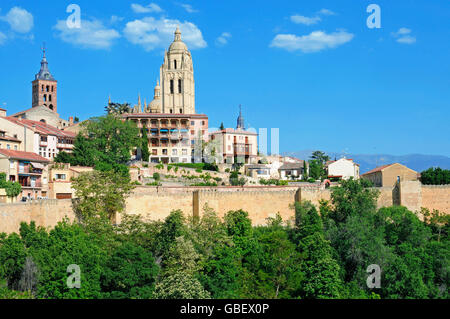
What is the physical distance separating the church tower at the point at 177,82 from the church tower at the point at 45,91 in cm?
1781

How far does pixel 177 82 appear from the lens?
302ft

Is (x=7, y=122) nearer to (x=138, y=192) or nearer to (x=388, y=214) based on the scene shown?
(x=138, y=192)

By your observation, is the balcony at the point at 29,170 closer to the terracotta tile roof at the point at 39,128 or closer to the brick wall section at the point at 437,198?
the terracotta tile roof at the point at 39,128

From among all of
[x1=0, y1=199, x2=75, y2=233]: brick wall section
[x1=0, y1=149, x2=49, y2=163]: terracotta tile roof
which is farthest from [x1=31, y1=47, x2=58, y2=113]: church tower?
[x1=0, y1=199, x2=75, y2=233]: brick wall section

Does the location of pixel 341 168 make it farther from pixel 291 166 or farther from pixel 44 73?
pixel 44 73

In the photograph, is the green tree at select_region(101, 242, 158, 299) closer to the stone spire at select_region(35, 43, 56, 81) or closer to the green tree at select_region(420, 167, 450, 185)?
the green tree at select_region(420, 167, 450, 185)

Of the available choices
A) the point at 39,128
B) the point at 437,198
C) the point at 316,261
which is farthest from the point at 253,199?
the point at 39,128

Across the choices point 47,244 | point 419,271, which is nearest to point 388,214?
point 419,271

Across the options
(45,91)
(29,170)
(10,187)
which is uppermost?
(45,91)

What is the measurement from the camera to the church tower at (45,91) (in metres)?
94.1

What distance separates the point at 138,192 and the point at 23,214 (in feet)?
39.1

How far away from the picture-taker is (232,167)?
7131cm

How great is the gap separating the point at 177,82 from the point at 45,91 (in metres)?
21.2

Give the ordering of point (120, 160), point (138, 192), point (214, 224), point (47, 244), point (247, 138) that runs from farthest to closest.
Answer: point (247, 138)
point (120, 160)
point (138, 192)
point (214, 224)
point (47, 244)
